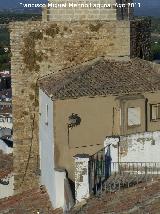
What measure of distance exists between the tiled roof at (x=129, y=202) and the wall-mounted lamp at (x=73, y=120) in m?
2.49

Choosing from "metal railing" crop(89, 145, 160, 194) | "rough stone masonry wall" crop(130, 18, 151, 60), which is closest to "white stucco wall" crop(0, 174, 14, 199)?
"rough stone masonry wall" crop(130, 18, 151, 60)

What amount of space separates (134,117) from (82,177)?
3.41 meters

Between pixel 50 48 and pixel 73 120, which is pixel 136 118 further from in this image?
pixel 50 48

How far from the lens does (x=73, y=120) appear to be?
1395 cm

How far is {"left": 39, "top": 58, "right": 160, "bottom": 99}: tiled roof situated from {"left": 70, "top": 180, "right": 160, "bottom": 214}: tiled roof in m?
3.14

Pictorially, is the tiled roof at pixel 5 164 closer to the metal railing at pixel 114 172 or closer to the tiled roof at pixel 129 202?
the metal railing at pixel 114 172

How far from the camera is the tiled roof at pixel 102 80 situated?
14.4 meters

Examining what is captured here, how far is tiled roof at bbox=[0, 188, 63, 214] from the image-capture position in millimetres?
14181

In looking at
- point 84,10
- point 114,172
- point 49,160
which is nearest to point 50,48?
point 84,10

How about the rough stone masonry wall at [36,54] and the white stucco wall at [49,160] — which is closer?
the white stucco wall at [49,160]

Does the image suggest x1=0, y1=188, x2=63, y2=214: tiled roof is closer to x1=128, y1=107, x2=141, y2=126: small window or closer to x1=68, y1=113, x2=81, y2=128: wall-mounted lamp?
x1=68, y1=113, x2=81, y2=128: wall-mounted lamp

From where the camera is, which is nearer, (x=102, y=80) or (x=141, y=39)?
(x=102, y=80)

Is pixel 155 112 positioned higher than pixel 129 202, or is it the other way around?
pixel 155 112

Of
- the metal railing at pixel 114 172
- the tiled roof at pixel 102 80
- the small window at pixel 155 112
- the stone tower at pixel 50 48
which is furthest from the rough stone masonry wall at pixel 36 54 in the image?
the metal railing at pixel 114 172
